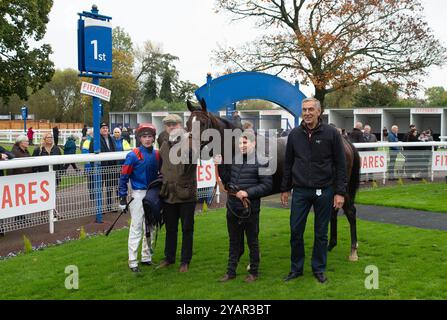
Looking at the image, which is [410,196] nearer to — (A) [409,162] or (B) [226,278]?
(A) [409,162]

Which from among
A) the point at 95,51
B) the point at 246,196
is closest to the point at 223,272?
the point at 246,196

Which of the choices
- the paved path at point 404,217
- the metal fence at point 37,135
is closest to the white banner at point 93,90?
the paved path at point 404,217

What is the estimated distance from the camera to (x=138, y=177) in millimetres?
5352

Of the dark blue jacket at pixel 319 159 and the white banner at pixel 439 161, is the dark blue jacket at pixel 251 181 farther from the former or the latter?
the white banner at pixel 439 161

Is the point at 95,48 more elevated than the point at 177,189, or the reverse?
the point at 95,48

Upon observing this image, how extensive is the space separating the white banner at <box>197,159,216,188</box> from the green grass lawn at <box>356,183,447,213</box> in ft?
10.9

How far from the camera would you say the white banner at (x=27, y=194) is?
257 inches

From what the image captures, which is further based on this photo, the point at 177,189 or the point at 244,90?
the point at 244,90

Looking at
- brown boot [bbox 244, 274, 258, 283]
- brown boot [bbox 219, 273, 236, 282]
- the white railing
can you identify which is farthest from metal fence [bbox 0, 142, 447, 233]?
brown boot [bbox 244, 274, 258, 283]

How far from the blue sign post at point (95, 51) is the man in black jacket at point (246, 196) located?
365cm

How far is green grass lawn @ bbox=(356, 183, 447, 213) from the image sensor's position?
9508 mm

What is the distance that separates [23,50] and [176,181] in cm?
2247

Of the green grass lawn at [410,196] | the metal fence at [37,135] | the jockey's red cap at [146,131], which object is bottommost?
the green grass lawn at [410,196]
